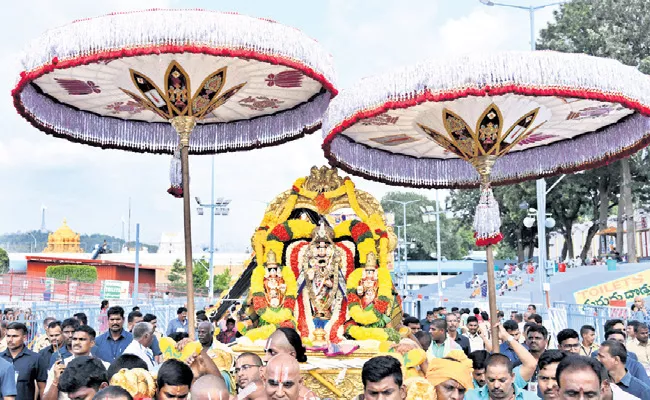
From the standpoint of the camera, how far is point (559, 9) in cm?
3478

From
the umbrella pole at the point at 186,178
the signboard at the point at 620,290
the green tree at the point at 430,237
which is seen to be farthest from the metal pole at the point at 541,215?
the green tree at the point at 430,237

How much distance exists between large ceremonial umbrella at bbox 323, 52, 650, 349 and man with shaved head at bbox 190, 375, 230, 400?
343cm

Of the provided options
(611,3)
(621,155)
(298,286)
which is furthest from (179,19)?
(611,3)

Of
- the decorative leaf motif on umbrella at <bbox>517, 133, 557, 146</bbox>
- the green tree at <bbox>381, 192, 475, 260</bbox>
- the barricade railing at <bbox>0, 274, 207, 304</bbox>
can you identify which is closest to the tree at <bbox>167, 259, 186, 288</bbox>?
the barricade railing at <bbox>0, 274, 207, 304</bbox>

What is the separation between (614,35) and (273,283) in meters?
26.8

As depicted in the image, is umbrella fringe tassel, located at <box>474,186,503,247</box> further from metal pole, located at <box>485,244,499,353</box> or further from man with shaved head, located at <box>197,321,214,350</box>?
man with shaved head, located at <box>197,321,214,350</box>

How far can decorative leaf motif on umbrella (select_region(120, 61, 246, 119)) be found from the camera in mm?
7193

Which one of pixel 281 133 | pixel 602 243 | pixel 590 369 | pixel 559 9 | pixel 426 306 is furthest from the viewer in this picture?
pixel 602 243

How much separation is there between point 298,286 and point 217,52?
12.0ft

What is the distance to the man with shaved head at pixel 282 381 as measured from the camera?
4.04 meters

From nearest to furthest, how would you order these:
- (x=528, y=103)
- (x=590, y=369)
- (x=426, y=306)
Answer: (x=590, y=369) < (x=528, y=103) < (x=426, y=306)

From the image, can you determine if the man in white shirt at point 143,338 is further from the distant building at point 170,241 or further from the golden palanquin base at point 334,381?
the distant building at point 170,241

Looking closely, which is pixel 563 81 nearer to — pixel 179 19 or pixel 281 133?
pixel 179 19

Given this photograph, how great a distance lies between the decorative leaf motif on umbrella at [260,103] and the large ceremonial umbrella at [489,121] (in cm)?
93
